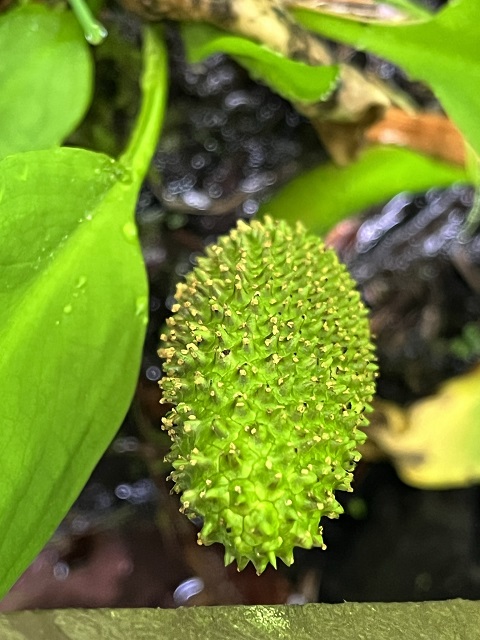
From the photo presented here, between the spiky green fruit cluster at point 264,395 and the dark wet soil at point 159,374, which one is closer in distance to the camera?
the spiky green fruit cluster at point 264,395

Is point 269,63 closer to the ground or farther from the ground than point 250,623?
farther from the ground

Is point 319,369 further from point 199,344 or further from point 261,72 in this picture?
point 261,72

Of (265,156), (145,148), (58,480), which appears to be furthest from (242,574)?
(265,156)

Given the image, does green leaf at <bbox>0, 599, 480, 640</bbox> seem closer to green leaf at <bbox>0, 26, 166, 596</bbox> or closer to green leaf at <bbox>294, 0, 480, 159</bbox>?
green leaf at <bbox>0, 26, 166, 596</bbox>

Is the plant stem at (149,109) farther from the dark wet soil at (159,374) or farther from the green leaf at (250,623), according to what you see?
the green leaf at (250,623)

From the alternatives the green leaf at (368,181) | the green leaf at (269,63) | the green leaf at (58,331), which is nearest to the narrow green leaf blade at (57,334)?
the green leaf at (58,331)

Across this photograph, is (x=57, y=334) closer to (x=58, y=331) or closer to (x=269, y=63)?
(x=58, y=331)

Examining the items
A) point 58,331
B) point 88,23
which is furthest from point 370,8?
point 58,331
